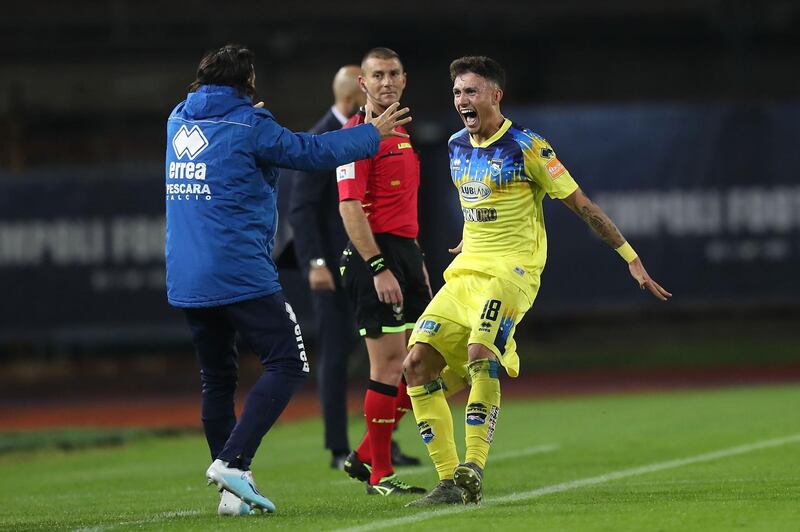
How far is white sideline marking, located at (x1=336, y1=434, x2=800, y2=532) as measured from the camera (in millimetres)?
6430

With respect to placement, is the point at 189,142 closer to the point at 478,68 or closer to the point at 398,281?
the point at 478,68

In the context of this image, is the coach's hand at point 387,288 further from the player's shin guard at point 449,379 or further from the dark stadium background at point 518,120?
the dark stadium background at point 518,120

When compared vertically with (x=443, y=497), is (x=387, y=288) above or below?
above

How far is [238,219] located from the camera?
6996 mm

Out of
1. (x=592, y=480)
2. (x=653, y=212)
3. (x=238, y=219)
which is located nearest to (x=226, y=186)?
(x=238, y=219)

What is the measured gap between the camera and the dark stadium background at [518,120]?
67.7 feet

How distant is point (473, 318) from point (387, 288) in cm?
70

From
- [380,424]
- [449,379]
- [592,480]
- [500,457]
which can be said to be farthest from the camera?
[500,457]

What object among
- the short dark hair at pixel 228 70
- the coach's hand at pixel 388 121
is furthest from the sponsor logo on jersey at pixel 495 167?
the short dark hair at pixel 228 70

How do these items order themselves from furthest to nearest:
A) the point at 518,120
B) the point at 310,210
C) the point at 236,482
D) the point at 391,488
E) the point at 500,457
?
1. the point at 518,120
2. the point at 500,457
3. the point at 310,210
4. the point at 391,488
5. the point at 236,482

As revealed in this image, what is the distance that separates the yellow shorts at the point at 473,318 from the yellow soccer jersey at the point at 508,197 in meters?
0.07

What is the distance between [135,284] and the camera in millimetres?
21984

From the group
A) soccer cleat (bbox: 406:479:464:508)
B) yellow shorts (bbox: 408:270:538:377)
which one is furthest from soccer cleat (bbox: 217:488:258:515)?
yellow shorts (bbox: 408:270:538:377)

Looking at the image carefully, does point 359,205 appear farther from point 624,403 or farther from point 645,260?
point 645,260
